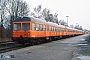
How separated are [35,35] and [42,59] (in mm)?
11711

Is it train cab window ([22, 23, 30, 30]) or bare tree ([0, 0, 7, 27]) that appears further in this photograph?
bare tree ([0, 0, 7, 27])

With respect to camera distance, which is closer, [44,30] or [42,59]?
[42,59]

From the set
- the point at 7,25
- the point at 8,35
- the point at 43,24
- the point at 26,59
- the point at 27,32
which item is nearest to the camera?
the point at 26,59

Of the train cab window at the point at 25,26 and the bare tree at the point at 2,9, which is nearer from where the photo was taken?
the train cab window at the point at 25,26

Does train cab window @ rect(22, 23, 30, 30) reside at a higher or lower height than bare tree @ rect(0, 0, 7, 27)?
lower

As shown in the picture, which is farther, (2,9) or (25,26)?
(2,9)

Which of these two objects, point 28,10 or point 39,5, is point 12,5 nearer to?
point 28,10

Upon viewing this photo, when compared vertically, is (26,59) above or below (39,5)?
below

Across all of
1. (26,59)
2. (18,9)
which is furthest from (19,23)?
(18,9)

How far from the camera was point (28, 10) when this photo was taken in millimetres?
66875

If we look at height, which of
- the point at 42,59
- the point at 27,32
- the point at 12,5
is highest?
the point at 12,5

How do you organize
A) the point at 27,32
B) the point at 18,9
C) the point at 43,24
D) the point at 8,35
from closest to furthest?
the point at 27,32
the point at 43,24
the point at 8,35
the point at 18,9

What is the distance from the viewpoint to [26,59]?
12.6 meters

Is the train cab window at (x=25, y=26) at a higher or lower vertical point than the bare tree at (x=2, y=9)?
lower
